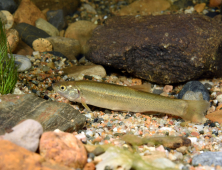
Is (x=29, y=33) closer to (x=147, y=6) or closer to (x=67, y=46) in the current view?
(x=67, y=46)

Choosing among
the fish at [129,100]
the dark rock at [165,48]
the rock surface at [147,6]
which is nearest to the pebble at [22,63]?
the fish at [129,100]

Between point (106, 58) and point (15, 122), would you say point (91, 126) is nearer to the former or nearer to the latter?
point (15, 122)

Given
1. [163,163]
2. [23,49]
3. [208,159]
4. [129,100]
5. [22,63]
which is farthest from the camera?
[23,49]

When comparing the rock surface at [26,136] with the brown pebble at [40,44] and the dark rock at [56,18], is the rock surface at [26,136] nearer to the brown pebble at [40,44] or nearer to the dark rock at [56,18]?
the brown pebble at [40,44]

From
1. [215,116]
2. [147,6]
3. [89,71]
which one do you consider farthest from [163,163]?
[147,6]

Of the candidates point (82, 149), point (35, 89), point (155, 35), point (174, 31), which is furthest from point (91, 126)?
point (174, 31)
